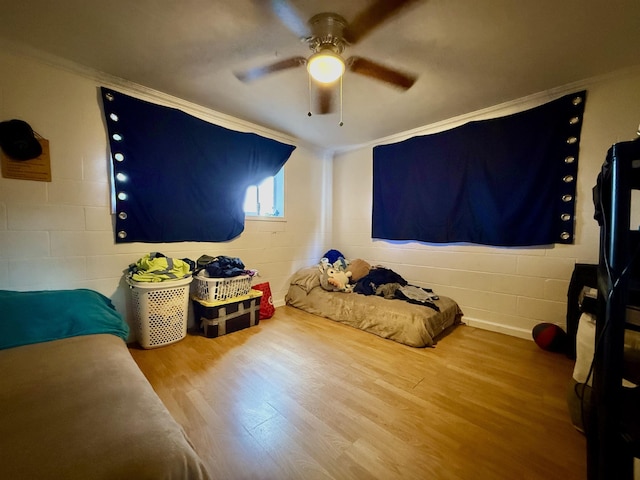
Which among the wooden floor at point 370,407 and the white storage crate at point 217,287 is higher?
the white storage crate at point 217,287

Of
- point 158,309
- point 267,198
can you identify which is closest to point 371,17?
point 267,198

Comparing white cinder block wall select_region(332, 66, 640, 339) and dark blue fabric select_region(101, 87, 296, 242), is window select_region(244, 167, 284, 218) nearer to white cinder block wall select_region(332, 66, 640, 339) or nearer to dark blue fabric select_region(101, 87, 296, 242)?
dark blue fabric select_region(101, 87, 296, 242)

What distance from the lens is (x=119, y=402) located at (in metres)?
0.89

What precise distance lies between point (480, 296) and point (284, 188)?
2.69 m

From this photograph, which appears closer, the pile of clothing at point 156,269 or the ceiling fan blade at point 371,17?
the ceiling fan blade at point 371,17

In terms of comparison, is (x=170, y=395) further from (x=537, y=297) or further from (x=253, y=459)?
(x=537, y=297)

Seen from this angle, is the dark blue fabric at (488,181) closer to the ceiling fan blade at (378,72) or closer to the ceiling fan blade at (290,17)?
the ceiling fan blade at (378,72)

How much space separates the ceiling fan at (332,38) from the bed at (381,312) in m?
1.98

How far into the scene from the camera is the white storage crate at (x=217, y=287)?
97.3 inches

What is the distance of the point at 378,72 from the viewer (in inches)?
73.6

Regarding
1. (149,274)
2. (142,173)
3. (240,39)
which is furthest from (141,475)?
(142,173)

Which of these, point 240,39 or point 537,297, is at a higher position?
point 240,39

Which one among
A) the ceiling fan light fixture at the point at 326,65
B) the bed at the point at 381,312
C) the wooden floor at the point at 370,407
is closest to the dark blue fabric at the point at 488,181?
the bed at the point at 381,312

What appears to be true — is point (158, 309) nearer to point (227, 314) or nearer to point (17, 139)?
point (227, 314)
